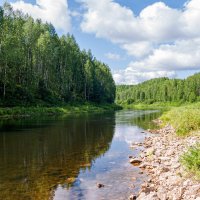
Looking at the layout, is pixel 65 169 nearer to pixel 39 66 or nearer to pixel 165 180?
pixel 165 180

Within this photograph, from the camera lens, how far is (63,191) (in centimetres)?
1242

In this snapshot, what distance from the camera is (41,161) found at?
707 inches

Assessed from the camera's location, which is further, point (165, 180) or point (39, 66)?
point (39, 66)

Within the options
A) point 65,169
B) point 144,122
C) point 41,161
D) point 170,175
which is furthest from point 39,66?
point 170,175

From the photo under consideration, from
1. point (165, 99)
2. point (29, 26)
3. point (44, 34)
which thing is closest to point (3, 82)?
Result: point (29, 26)

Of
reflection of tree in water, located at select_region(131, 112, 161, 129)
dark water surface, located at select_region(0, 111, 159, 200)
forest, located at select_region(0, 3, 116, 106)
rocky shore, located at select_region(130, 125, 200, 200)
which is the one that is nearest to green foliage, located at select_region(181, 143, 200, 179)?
rocky shore, located at select_region(130, 125, 200, 200)

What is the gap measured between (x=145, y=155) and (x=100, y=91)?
9437cm

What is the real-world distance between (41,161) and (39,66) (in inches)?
2411

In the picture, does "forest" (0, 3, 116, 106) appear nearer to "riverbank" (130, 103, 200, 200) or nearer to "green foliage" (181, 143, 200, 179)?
"riverbank" (130, 103, 200, 200)

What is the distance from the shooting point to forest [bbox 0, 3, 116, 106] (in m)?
58.1

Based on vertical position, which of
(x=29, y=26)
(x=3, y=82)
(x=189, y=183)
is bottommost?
(x=189, y=183)

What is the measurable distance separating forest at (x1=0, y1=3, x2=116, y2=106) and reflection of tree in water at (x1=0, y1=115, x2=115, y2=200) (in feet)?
99.0

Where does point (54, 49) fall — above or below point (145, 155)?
above

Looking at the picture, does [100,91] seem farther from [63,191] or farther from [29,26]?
[63,191]
